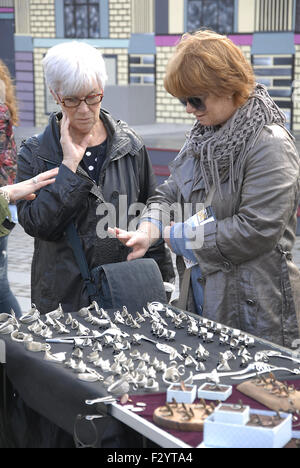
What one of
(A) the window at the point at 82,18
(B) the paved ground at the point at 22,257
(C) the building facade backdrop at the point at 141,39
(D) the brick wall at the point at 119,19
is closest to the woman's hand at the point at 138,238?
(B) the paved ground at the point at 22,257

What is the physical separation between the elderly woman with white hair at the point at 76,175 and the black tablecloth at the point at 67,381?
20.9 inches

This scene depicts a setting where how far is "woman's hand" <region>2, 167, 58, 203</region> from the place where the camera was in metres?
2.57

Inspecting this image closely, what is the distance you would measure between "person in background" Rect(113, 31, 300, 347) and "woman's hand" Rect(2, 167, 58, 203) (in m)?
0.50

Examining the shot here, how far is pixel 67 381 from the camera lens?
1861 mm

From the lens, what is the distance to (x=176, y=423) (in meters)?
1.55

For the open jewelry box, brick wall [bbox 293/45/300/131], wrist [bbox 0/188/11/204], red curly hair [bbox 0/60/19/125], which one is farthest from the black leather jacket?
brick wall [bbox 293/45/300/131]

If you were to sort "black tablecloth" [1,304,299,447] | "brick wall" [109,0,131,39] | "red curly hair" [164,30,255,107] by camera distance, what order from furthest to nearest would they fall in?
1. "brick wall" [109,0,131,39]
2. "red curly hair" [164,30,255,107]
3. "black tablecloth" [1,304,299,447]

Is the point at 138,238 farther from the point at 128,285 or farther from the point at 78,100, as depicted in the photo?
the point at 78,100

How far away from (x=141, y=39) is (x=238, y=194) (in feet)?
51.1

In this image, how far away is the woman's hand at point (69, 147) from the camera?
105 inches

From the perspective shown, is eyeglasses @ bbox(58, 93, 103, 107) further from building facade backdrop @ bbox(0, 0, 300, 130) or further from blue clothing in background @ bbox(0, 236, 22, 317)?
building facade backdrop @ bbox(0, 0, 300, 130)

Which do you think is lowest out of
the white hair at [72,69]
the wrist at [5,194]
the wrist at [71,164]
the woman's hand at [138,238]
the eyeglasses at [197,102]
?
the woman's hand at [138,238]

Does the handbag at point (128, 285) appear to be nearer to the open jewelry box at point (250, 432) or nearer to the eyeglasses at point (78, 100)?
the eyeglasses at point (78, 100)
